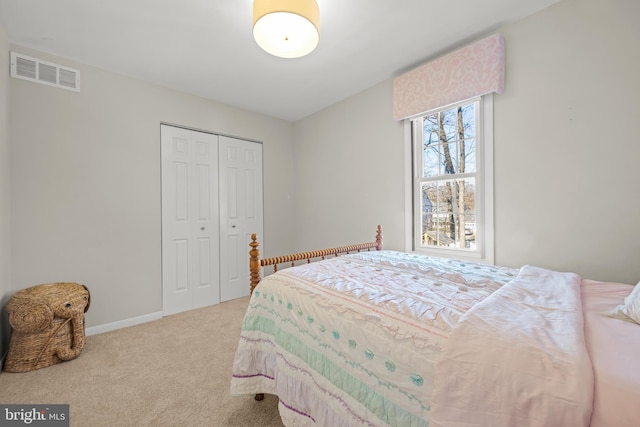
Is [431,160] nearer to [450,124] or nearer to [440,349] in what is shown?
[450,124]

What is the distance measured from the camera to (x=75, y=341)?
6.79ft

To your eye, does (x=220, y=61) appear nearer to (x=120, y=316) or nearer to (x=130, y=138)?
(x=130, y=138)

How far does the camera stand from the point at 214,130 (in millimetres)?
3275

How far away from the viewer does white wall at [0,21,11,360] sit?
6.46 feet

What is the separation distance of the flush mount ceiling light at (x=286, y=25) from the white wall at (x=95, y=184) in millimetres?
1936

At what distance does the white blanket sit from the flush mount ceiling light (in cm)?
167

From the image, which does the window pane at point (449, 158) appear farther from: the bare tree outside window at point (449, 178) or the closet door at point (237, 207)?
the closet door at point (237, 207)

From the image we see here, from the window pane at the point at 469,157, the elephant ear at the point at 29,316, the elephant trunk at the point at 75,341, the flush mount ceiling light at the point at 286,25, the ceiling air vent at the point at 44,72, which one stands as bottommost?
the elephant trunk at the point at 75,341

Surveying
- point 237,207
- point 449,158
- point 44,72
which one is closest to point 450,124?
point 449,158

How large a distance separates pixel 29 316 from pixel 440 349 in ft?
8.91

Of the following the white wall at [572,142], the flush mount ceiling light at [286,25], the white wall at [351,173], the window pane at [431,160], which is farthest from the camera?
the white wall at [351,173]

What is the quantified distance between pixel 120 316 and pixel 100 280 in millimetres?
418

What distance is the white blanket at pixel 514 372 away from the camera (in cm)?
63

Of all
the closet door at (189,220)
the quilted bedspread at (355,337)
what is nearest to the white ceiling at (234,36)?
the closet door at (189,220)
